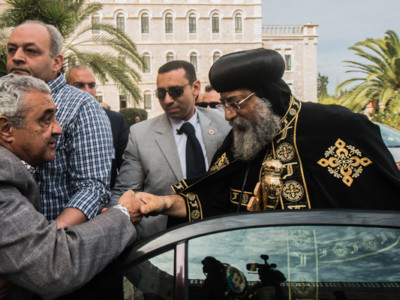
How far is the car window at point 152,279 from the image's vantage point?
1435mm

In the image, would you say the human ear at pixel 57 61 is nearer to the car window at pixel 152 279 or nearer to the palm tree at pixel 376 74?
the car window at pixel 152 279

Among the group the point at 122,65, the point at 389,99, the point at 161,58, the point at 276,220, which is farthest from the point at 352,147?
the point at 161,58

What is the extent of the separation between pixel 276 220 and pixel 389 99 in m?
21.8

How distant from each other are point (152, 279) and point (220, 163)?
138 centimetres

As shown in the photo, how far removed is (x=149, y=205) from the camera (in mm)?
2182

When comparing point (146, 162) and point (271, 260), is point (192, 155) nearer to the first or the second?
point (146, 162)

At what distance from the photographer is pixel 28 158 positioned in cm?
169

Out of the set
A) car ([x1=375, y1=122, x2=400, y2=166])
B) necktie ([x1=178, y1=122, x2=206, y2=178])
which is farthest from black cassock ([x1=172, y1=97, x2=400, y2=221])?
car ([x1=375, y1=122, x2=400, y2=166])

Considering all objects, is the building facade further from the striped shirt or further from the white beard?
the striped shirt

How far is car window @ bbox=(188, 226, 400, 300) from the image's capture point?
1.37m

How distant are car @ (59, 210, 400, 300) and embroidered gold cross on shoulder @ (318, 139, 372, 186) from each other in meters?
0.77

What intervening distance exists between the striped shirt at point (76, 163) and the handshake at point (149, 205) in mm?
199

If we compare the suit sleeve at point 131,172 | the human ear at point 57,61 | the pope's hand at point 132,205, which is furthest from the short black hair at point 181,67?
the pope's hand at point 132,205

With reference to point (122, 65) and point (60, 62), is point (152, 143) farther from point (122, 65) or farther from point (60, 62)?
point (122, 65)
